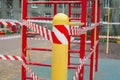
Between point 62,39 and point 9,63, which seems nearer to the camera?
point 62,39

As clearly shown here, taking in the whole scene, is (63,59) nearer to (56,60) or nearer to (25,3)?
(56,60)

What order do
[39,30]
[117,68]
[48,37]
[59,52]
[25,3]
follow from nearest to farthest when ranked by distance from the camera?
[59,52] → [48,37] → [39,30] → [25,3] → [117,68]

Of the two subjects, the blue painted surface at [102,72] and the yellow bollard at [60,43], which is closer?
the yellow bollard at [60,43]

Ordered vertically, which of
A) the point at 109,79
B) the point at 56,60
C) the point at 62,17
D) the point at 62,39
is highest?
the point at 62,17

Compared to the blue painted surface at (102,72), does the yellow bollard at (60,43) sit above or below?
above

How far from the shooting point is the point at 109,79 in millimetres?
8047

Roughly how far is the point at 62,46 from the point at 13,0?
154ft

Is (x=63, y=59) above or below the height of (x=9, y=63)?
above

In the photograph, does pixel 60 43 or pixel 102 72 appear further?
pixel 102 72

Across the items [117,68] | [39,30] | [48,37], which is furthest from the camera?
[117,68]

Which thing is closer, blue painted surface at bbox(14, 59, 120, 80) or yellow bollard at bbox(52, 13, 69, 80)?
yellow bollard at bbox(52, 13, 69, 80)

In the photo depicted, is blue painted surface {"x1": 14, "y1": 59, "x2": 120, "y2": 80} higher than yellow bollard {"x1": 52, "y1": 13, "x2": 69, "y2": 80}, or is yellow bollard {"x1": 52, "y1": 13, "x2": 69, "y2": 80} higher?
yellow bollard {"x1": 52, "y1": 13, "x2": 69, "y2": 80}

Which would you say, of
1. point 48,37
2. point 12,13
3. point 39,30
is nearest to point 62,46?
point 48,37

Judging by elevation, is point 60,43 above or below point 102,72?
above
